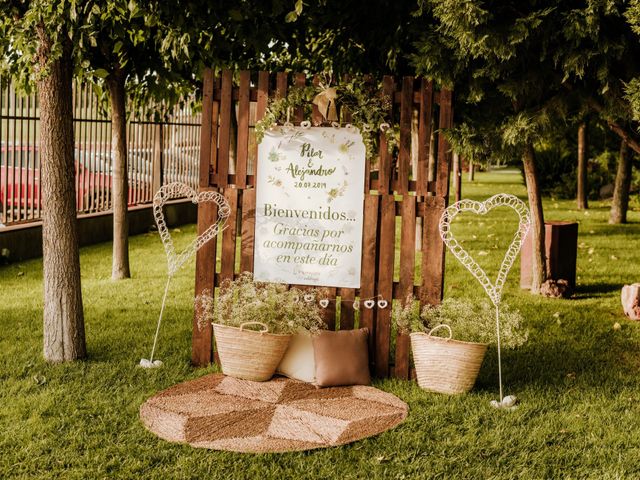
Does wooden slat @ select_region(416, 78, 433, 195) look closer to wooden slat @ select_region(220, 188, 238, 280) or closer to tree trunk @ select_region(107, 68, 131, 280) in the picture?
wooden slat @ select_region(220, 188, 238, 280)

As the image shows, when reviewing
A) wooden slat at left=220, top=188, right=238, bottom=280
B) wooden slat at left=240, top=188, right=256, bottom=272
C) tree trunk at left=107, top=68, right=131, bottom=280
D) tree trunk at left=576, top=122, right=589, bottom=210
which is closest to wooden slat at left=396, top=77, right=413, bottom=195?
wooden slat at left=240, top=188, right=256, bottom=272

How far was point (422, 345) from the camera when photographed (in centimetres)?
572

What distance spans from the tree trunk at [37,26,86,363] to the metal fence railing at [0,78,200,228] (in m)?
3.70

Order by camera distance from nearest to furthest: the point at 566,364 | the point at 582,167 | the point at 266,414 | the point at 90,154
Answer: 1. the point at 266,414
2. the point at 566,364
3. the point at 90,154
4. the point at 582,167

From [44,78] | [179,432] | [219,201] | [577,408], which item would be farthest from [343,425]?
[44,78]

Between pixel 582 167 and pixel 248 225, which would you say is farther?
pixel 582 167

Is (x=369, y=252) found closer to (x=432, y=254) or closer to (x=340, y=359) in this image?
(x=432, y=254)

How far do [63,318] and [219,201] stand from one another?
4.64 feet

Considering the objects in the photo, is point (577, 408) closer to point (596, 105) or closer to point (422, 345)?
point (422, 345)

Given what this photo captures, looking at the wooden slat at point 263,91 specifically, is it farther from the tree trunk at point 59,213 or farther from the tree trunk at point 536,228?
the tree trunk at point 536,228

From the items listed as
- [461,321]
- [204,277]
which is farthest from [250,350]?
[461,321]

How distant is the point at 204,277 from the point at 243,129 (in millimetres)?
1146

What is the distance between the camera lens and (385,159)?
5.93 meters

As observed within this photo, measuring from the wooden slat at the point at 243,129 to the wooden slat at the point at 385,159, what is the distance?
0.98m
